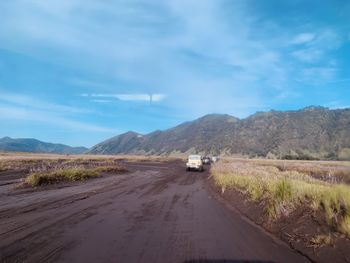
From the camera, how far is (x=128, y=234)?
9.49 metres

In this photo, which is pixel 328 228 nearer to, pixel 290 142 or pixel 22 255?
pixel 22 255

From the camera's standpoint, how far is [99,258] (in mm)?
7164

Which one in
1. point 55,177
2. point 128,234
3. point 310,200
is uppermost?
point 55,177

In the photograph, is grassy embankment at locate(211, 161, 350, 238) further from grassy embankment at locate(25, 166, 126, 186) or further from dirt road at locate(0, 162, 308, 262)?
grassy embankment at locate(25, 166, 126, 186)

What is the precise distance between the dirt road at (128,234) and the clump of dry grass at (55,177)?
681 cm

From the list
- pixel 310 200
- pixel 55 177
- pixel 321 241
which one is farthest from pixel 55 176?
pixel 321 241

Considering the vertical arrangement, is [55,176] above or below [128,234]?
above

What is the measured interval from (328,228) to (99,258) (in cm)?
501

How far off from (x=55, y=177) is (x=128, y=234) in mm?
16628

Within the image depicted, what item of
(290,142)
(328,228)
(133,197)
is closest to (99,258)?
(328,228)

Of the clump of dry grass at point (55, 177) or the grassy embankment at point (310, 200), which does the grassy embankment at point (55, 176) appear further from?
the grassy embankment at point (310, 200)

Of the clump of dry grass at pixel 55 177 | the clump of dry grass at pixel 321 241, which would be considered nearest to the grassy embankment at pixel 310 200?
the clump of dry grass at pixel 321 241

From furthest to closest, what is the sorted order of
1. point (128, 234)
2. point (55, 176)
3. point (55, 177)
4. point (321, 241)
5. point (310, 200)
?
point (55, 176), point (55, 177), point (310, 200), point (128, 234), point (321, 241)

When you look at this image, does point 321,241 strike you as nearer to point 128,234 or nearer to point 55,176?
point 128,234
